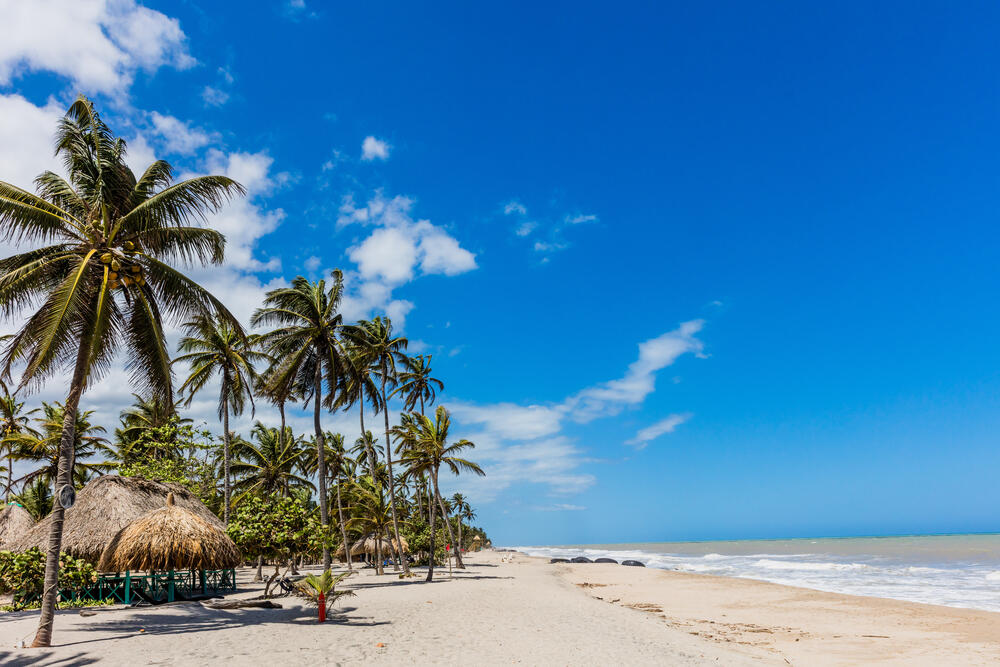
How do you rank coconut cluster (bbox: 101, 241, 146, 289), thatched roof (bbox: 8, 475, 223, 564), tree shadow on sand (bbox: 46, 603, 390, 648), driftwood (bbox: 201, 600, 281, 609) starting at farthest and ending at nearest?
thatched roof (bbox: 8, 475, 223, 564), driftwood (bbox: 201, 600, 281, 609), tree shadow on sand (bbox: 46, 603, 390, 648), coconut cluster (bbox: 101, 241, 146, 289)

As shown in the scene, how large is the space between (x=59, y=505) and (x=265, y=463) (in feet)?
76.7

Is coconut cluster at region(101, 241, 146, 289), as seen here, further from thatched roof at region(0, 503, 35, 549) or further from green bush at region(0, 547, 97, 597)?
thatched roof at region(0, 503, 35, 549)

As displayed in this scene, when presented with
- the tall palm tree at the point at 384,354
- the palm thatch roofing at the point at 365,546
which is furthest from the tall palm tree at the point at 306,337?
the palm thatch roofing at the point at 365,546

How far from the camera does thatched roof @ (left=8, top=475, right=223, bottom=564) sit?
17.0 metres

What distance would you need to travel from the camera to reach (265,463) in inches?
1315

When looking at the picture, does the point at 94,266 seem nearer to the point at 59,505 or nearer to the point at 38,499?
the point at 59,505

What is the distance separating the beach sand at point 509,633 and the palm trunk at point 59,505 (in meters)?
0.49

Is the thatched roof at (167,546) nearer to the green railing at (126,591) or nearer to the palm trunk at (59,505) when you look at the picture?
the green railing at (126,591)

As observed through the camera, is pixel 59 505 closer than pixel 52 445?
Yes

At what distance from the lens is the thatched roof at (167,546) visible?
1597 cm

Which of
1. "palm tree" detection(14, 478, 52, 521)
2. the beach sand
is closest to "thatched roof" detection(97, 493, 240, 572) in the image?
the beach sand

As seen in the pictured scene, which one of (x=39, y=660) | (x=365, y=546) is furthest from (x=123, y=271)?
(x=365, y=546)

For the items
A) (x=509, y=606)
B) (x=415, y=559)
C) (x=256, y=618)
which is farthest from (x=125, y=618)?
(x=415, y=559)

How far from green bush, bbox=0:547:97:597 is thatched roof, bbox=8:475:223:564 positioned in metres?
0.92
